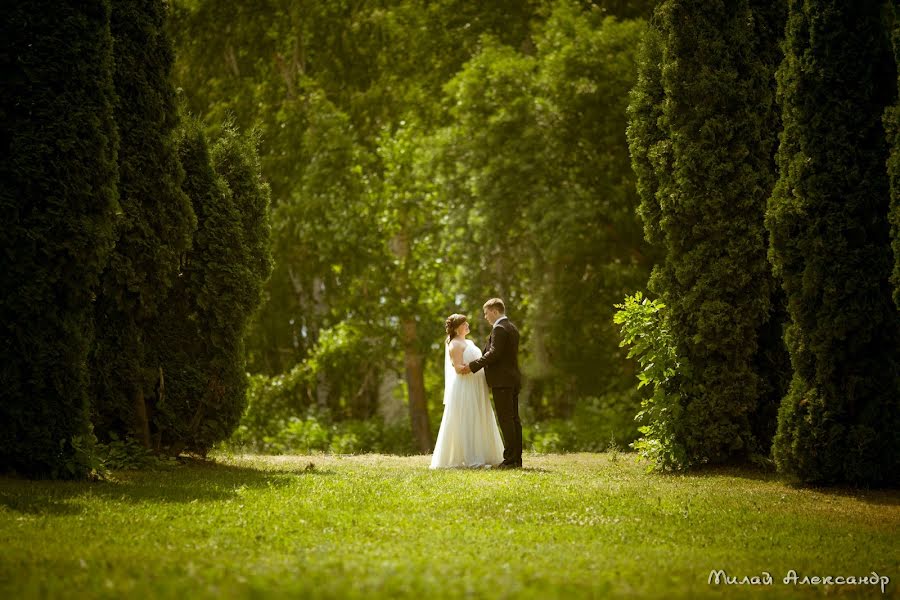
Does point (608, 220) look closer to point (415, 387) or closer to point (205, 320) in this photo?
point (415, 387)

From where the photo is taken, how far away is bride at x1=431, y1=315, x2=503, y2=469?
15859 mm

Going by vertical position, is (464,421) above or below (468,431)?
above

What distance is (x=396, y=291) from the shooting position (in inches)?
1105

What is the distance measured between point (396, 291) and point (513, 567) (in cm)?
2083

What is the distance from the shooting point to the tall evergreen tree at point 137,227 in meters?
13.6

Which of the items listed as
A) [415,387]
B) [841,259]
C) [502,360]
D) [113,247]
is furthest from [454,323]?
[415,387]

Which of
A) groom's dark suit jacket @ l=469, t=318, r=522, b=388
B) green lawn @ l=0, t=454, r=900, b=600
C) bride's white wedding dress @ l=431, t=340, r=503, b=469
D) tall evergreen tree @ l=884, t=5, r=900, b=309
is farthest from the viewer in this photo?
bride's white wedding dress @ l=431, t=340, r=503, b=469

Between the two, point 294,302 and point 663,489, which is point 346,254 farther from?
point 663,489

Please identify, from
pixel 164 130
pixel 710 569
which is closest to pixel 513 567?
pixel 710 569

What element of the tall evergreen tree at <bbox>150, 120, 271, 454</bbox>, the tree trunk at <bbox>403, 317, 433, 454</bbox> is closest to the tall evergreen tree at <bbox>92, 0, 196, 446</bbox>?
the tall evergreen tree at <bbox>150, 120, 271, 454</bbox>

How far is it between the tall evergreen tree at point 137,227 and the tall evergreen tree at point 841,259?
7.74 metres

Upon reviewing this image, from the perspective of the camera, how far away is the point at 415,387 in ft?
91.4

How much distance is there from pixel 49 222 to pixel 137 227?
214 centimetres

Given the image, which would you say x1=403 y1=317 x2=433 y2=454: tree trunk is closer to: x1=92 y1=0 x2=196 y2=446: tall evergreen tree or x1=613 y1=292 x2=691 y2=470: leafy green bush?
x1=613 y1=292 x2=691 y2=470: leafy green bush
